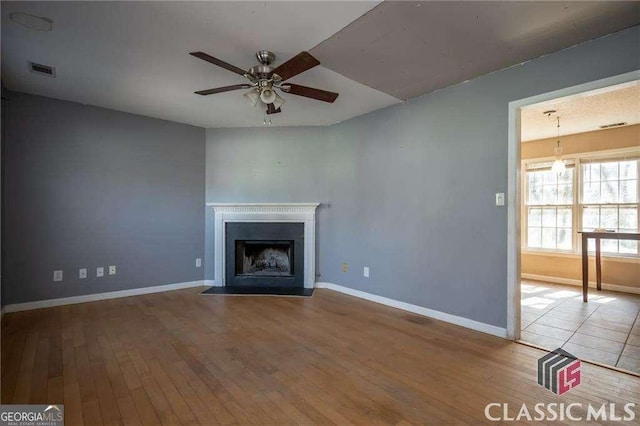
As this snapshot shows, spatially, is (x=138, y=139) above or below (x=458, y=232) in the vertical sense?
above

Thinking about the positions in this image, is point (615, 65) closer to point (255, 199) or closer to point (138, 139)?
point (255, 199)

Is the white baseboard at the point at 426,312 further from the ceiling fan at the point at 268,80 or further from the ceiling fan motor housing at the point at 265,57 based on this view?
the ceiling fan motor housing at the point at 265,57

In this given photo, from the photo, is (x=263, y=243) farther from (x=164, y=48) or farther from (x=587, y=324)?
(x=587, y=324)

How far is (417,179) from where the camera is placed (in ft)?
11.1

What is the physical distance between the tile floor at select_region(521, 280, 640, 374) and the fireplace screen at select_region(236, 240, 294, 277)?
3.11 metres

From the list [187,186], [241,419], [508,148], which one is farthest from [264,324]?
[508,148]

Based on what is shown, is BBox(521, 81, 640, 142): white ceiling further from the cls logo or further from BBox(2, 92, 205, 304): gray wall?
BBox(2, 92, 205, 304): gray wall

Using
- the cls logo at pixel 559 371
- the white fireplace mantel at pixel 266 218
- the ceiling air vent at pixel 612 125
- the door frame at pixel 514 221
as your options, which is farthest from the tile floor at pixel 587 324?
the white fireplace mantel at pixel 266 218

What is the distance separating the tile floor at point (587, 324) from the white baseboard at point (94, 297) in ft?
14.1

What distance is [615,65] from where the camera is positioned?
7.02 feet

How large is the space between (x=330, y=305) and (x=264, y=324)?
0.94 meters

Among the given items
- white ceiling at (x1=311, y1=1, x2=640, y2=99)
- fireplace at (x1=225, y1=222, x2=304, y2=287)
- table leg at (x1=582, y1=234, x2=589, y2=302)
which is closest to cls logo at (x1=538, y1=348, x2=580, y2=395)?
table leg at (x1=582, y1=234, x2=589, y2=302)

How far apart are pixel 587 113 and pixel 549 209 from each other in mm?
1885

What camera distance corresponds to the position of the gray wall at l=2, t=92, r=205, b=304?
3.34 m
